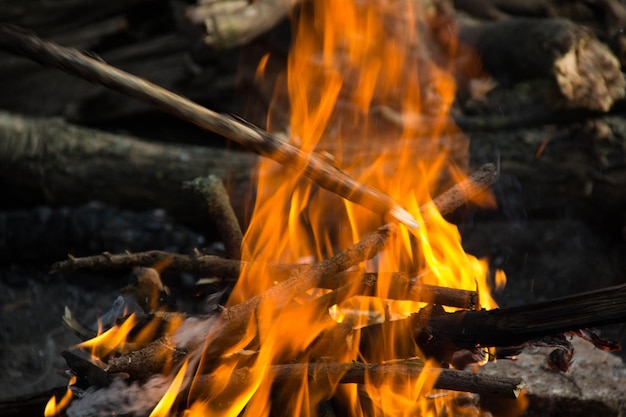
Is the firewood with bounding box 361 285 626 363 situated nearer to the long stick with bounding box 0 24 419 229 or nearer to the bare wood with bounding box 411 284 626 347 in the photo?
the bare wood with bounding box 411 284 626 347

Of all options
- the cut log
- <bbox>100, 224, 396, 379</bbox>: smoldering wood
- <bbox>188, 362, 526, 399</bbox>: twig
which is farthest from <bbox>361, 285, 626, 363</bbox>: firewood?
the cut log

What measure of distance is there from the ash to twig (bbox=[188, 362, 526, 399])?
12cm

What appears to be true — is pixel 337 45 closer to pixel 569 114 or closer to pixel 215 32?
pixel 215 32

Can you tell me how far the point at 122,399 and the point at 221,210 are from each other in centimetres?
108

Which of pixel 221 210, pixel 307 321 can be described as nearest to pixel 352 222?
pixel 221 210

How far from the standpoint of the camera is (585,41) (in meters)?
4.65

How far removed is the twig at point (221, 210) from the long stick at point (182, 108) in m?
0.73

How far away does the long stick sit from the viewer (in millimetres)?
2150

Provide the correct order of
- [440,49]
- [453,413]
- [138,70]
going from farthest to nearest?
1. [138,70]
2. [440,49]
3. [453,413]

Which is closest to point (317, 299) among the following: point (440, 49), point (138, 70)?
point (440, 49)

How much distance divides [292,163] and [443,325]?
75 centimetres

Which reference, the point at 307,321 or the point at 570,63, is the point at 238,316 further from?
the point at 570,63

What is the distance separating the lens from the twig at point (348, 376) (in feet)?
7.59

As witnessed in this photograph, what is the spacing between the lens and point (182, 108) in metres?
2.28
